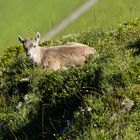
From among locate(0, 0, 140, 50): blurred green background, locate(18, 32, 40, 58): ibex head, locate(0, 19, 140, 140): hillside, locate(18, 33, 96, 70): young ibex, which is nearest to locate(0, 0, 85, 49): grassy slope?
locate(0, 0, 140, 50): blurred green background

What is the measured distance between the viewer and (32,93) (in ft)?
33.4

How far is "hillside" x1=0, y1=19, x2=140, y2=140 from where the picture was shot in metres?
7.86

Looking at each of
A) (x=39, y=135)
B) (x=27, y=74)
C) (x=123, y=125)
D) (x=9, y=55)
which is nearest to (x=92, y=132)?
(x=123, y=125)

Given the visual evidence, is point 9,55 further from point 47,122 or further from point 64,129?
point 64,129

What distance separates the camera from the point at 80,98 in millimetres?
8820

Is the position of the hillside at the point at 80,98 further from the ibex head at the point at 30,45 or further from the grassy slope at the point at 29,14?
the grassy slope at the point at 29,14


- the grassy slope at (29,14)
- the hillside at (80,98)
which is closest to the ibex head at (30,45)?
the hillside at (80,98)

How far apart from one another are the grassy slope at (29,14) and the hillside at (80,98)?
4182 centimetres

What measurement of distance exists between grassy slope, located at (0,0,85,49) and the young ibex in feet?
132

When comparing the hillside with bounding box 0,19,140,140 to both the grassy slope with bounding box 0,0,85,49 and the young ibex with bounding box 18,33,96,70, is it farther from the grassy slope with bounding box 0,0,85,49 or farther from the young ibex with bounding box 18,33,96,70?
the grassy slope with bounding box 0,0,85,49

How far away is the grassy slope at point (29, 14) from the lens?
5459 cm

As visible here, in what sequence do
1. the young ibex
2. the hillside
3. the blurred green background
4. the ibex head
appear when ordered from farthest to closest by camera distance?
1. the blurred green background
2. the ibex head
3. the young ibex
4. the hillside

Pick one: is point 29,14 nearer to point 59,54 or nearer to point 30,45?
point 30,45

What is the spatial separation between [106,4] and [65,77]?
49.7m
